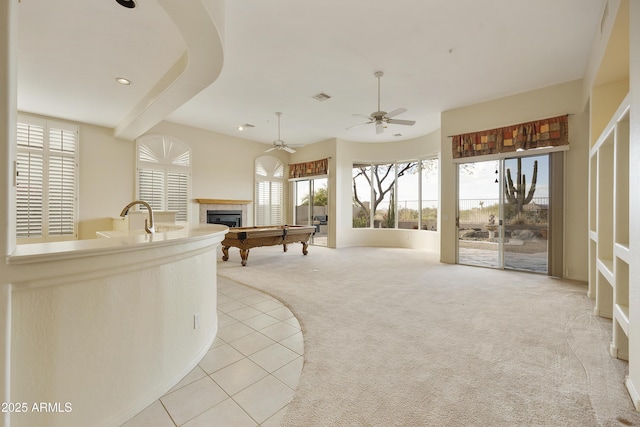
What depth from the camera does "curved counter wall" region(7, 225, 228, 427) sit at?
1.14 metres

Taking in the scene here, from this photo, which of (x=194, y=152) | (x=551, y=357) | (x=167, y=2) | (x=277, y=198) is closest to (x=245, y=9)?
(x=167, y=2)

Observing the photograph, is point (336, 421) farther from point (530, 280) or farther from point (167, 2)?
point (530, 280)

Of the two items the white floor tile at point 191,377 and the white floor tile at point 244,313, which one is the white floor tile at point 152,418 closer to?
the white floor tile at point 191,377

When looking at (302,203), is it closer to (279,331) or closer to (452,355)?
(279,331)

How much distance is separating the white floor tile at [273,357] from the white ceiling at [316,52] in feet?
9.55

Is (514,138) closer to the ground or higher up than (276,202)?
higher up

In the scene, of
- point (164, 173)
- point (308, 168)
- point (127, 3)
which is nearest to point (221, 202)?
point (164, 173)

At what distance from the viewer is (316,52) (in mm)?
3682

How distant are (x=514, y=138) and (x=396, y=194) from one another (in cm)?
379

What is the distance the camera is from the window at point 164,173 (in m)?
6.45

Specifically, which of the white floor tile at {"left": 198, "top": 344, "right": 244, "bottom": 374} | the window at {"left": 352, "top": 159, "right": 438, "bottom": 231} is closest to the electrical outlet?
the white floor tile at {"left": 198, "top": 344, "right": 244, "bottom": 374}

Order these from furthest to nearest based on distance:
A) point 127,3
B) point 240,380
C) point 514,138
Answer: point 514,138 < point 127,3 < point 240,380

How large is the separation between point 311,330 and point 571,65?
5181 mm

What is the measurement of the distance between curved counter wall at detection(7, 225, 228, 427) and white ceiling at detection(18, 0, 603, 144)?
2.15 metres
